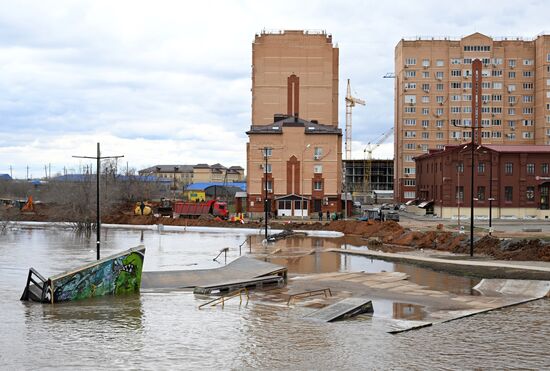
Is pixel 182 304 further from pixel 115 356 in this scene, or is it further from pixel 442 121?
pixel 442 121

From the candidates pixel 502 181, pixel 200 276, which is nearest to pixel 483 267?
pixel 200 276

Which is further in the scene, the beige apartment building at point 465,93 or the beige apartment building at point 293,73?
the beige apartment building at point 465,93

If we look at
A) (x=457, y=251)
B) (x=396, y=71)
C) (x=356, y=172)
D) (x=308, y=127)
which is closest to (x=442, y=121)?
(x=396, y=71)

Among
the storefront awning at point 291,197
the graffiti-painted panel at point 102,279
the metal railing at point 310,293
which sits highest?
the storefront awning at point 291,197

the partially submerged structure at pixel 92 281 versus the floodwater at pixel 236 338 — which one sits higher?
the partially submerged structure at pixel 92 281

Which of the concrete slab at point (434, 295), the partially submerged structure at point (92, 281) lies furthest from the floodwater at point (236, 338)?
the partially submerged structure at point (92, 281)

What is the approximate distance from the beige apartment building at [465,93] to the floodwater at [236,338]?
104764 mm

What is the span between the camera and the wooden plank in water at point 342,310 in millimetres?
21775

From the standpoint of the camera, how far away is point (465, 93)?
129000 millimetres

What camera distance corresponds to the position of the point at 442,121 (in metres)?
130

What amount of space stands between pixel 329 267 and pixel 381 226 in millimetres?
26862

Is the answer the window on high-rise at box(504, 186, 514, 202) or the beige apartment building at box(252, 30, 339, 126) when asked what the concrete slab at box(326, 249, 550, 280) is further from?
the beige apartment building at box(252, 30, 339, 126)

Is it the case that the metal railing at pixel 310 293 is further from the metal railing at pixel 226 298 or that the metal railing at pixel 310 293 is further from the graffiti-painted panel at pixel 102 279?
the graffiti-painted panel at pixel 102 279

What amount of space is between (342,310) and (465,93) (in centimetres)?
11522
